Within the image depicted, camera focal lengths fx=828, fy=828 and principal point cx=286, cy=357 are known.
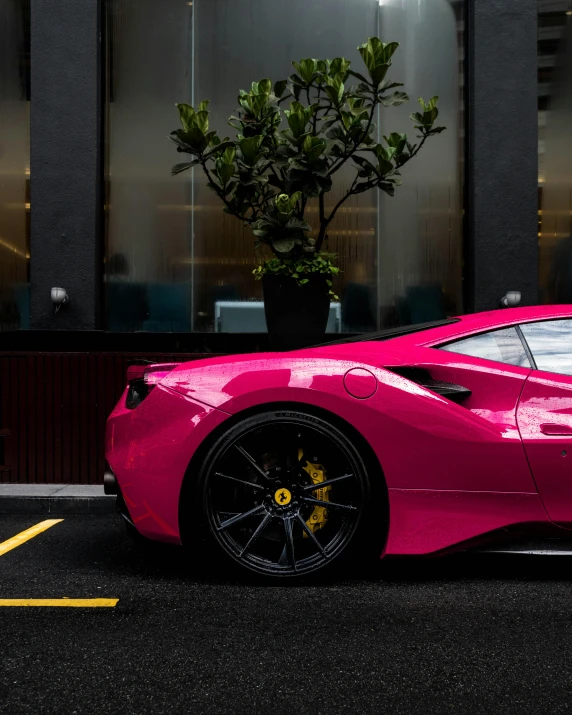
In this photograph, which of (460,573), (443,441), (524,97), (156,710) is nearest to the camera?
(156,710)

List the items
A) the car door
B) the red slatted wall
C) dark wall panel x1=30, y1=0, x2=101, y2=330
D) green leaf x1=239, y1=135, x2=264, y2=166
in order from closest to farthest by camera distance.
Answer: the car door → green leaf x1=239, y1=135, x2=264, y2=166 → the red slatted wall → dark wall panel x1=30, y1=0, x2=101, y2=330

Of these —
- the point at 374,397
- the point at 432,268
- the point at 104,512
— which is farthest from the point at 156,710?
the point at 432,268

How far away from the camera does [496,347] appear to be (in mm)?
3771

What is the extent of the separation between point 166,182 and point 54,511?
415 centimetres

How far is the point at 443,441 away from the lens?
11.7ft

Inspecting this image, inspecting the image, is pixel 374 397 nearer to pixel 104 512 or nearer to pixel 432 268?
pixel 104 512

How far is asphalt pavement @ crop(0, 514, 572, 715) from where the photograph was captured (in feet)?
7.82

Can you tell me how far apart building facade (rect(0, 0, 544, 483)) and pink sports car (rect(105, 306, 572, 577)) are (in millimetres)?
5021

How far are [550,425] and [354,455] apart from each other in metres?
0.85

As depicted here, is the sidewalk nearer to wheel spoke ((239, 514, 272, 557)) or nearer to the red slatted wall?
the red slatted wall

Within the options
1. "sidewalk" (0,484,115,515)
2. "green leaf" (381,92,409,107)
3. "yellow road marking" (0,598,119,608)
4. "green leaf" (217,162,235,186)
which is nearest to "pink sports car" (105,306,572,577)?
"yellow road marking" (0,598,119,608)

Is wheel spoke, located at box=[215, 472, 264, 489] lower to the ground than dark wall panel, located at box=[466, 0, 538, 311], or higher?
lower

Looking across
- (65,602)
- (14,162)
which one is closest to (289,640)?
(65,602)

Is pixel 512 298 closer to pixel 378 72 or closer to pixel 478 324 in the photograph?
pixel 378 72
